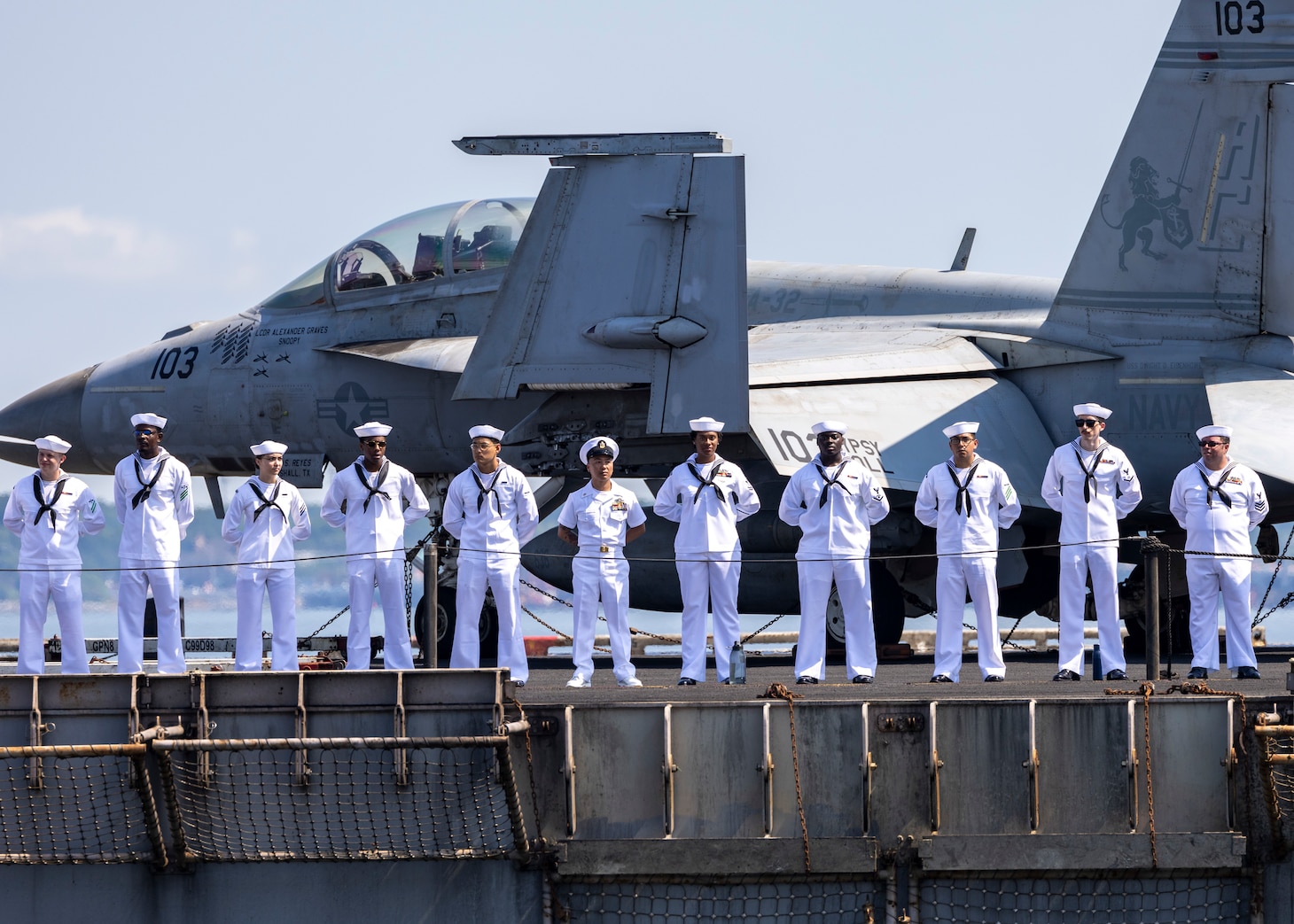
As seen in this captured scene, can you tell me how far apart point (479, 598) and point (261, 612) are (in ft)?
5.18

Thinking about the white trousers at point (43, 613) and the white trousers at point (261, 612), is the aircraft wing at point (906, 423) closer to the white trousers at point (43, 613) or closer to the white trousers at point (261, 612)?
the white trousers at point (261, 612)

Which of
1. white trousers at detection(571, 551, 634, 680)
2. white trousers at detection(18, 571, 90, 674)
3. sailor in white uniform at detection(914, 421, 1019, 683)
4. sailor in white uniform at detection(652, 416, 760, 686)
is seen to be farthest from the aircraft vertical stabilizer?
white trousers at detection(18, 571, 90, 674)

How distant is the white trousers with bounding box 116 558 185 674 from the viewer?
37.9 feet

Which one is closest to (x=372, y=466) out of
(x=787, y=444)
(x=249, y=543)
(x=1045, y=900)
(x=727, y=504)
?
(x=249, y=543)

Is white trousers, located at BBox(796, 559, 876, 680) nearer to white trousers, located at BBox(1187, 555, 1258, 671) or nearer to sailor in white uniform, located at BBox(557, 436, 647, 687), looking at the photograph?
sailor in white uniform, located at BBox(557, 436, 647, 687)

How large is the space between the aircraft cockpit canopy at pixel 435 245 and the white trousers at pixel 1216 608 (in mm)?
7728

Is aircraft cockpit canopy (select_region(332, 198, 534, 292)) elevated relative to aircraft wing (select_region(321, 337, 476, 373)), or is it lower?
elevated

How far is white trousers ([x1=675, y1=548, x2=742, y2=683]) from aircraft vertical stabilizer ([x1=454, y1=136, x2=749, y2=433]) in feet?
6.35

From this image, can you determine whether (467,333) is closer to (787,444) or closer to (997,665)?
(787,444)

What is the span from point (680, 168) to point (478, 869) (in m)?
6.73

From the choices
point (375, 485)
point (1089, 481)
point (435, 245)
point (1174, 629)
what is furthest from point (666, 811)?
point (435, 245)

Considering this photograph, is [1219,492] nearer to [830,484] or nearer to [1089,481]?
[1089,481]

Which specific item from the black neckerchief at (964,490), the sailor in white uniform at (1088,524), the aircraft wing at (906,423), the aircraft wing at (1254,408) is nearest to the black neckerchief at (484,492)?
the aircraft wing at (906,423)

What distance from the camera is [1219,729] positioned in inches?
327
